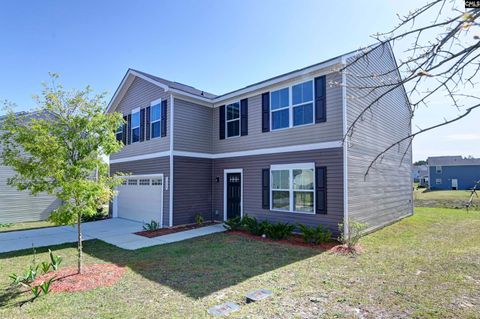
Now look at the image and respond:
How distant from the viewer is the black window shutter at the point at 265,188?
36.7 feet

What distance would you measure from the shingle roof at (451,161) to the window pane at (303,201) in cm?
4006

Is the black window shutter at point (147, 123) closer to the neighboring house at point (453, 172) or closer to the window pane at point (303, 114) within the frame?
the window pane at point (303, 114)

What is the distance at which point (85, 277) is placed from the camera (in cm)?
600

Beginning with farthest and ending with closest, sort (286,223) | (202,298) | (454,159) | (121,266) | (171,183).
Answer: (454,159)
(171,183)
(286,223)
(121,266)
(202,298)

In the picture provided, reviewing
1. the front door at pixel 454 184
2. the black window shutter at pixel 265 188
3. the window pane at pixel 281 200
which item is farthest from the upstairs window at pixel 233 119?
the front door at pixel 454 184

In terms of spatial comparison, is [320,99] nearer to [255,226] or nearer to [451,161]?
[255,226]

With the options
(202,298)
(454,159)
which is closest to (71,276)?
(202,298)

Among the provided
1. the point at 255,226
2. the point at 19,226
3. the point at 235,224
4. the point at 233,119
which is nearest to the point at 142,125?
the point at 233,119

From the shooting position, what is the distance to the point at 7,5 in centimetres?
Answer: 937

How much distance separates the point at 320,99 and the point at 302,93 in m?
0.85

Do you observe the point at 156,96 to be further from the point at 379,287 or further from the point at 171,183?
the point at 379,287

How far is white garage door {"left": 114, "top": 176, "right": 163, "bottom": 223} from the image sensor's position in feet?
42.2

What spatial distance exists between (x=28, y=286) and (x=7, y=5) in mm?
9354

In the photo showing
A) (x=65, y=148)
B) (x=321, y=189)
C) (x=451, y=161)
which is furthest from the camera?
(x=451, y=161)
